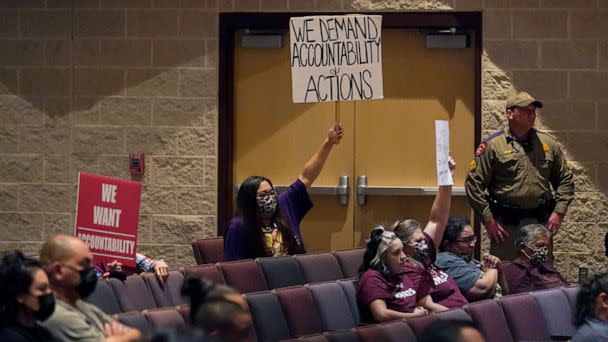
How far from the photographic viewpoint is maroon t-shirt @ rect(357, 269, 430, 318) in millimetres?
7898

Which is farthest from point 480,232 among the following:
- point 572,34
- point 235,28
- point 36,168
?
point 36,168

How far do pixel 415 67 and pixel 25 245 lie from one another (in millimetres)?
3518

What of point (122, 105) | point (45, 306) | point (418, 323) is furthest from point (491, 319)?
point (122, 105)

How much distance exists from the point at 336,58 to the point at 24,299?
512 centimetres

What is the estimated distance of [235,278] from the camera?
332 inches

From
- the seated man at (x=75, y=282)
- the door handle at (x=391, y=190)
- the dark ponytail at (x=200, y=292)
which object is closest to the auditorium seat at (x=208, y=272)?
the seated man at (x=75, y=282)

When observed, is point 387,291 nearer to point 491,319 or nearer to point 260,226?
point 491,319

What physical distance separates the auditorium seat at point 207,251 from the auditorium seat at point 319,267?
3.60ft

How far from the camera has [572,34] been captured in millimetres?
11109

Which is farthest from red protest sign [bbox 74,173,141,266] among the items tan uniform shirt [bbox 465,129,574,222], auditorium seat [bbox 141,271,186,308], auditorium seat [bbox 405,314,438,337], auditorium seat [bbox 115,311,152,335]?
tan uniform shirt [bbox 465,129,574,222]

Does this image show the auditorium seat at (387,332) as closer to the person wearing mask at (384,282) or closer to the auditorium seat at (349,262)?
the person wearing mask at (384,282)

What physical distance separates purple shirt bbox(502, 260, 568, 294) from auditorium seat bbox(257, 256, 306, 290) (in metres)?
1.41

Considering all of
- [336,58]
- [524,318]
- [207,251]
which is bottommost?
[524,318]

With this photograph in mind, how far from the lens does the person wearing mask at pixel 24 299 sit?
5.23 m
